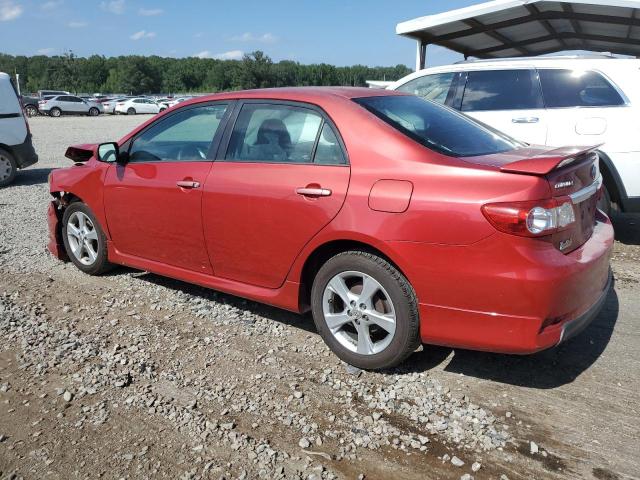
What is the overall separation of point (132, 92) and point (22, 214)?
104509 millimetres

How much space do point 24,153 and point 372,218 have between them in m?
9.96

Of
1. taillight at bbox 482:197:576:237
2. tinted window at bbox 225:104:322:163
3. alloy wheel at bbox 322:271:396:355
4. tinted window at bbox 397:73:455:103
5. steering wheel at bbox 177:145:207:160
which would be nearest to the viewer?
taillight at bbox 482:197:576:237

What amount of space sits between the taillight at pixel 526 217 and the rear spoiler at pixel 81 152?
3.88m

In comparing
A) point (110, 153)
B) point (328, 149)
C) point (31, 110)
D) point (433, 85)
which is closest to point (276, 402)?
point (328, 149)

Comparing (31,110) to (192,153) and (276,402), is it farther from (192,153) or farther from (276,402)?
(276,402)

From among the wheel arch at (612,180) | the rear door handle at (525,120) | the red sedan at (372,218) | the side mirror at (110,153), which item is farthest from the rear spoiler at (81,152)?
the wheel arch at (612,180)

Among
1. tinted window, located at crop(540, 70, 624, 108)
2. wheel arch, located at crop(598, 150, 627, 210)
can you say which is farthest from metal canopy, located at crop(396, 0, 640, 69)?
wheel arch, located at crop(598, 150, 627, 210)

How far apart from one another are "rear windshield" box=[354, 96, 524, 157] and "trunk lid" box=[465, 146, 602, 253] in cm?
18

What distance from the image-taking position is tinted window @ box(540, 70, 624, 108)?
5828 mm

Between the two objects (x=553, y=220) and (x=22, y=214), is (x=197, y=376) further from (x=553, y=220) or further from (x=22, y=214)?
(x=22, y=214)

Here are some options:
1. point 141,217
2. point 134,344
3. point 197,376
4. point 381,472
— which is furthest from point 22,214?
point 381,472

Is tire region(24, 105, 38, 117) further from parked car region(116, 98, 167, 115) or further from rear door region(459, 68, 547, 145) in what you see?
rear door region(459, 68, 547, 145)

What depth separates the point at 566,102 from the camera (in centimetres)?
608

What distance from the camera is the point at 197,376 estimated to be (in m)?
3.42
